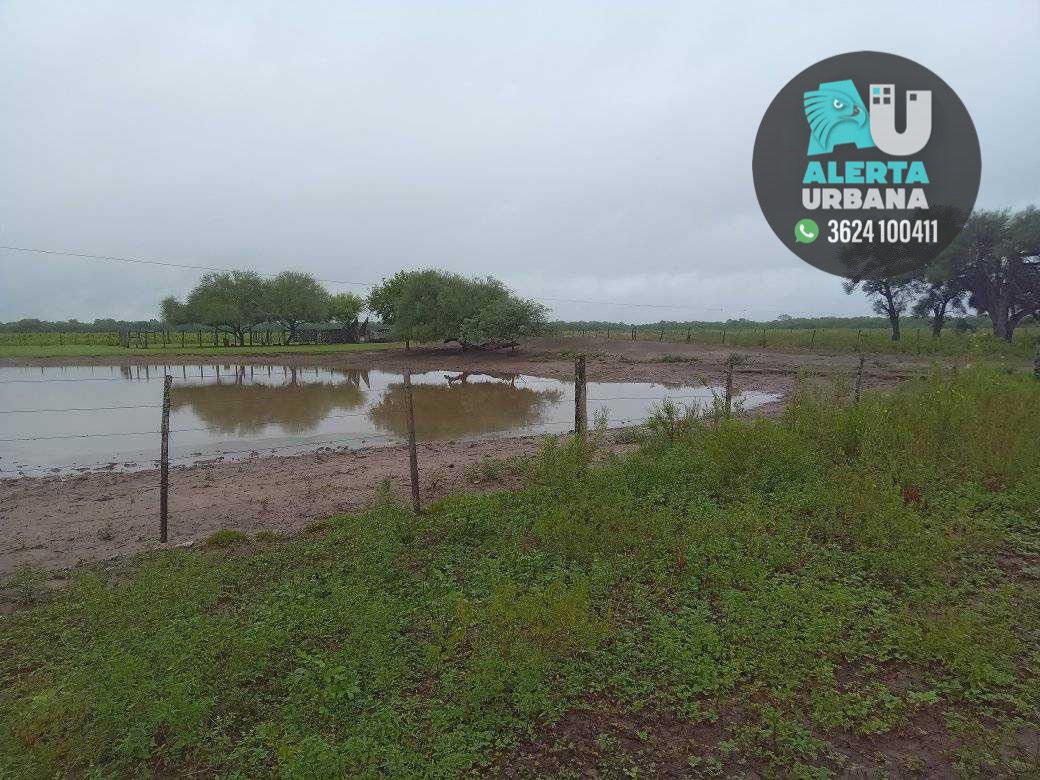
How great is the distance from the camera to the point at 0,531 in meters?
7.02

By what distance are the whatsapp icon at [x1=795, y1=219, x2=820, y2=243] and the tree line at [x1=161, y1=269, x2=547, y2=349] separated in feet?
67.0

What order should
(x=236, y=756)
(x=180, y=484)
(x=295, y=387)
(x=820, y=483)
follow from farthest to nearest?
(x=295, y=387)
(x=180, y=484)
(x=820, y=483)
(x=236, y=756)

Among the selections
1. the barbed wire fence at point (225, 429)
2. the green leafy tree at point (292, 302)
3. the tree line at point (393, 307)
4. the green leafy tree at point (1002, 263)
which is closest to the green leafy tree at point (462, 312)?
the tree line at point (393, 307)

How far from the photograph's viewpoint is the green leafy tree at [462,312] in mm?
34562

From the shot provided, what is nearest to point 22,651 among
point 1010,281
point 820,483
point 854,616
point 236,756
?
point 236,756

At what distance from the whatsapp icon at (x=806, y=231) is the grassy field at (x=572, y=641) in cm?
1051

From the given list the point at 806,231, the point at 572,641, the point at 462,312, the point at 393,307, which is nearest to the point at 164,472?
the point at 572,641

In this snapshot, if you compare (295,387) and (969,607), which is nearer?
(969,607)

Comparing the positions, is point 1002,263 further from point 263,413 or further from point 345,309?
point 345,309

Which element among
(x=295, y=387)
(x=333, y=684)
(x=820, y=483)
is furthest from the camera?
(x=295, y=387)

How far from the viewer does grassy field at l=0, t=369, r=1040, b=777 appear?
10.3 ft

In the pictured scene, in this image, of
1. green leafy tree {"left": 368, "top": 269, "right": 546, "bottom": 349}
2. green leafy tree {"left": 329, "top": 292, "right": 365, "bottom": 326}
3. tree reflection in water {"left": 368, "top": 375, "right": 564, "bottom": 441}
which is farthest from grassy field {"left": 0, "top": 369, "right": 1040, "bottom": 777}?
green leafy tree {"left": 329, "top": 292, "right": 365, "bottom": 326}

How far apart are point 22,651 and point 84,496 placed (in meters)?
5.46

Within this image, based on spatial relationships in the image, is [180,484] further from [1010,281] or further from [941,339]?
[1010,281]
